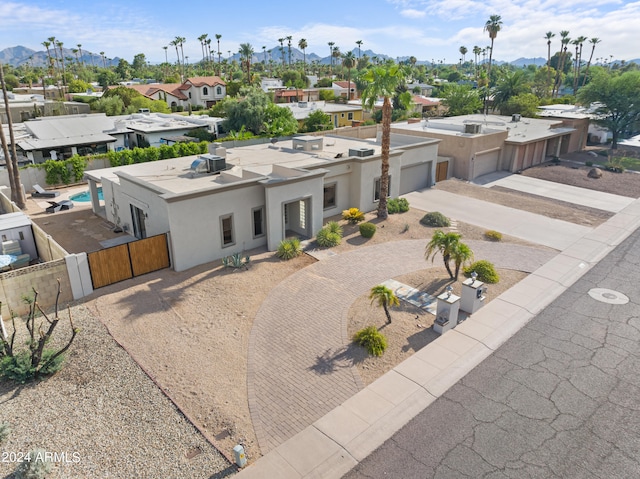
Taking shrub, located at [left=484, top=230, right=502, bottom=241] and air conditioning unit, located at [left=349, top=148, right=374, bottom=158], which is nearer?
shrub, located at [left=484, top=230, right=502, bottom=241]

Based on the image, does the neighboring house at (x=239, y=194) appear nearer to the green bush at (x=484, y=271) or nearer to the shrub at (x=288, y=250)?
the shrub at (x=288, y=250)

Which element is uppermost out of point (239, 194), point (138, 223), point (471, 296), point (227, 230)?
point (239, 194)

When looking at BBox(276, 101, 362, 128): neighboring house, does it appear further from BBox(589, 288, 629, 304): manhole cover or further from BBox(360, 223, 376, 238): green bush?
BBox(589, 288, 629, 304): manhole cover

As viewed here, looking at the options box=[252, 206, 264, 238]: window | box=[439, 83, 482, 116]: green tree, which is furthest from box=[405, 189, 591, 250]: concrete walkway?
box=[439, 83, 482, 116]: green tree

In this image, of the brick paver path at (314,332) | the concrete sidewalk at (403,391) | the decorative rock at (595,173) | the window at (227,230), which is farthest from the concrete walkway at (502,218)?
the decorative rock at (595,173)

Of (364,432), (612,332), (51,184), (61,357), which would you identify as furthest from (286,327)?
(51,184)

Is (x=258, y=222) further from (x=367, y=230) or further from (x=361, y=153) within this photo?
(x=361, y=153)

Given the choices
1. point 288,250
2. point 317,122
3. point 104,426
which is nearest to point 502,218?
point 288,250
